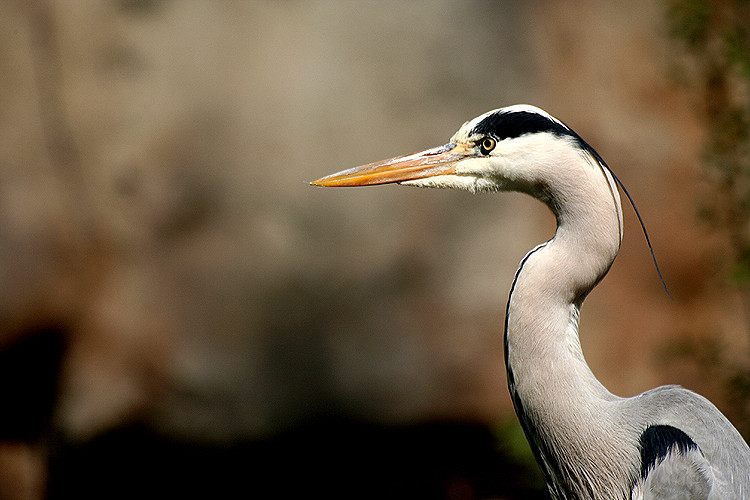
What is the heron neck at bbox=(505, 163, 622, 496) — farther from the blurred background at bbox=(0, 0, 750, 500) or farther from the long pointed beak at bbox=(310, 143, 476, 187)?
the blurred background at bbox=(0, 0, 750, 500)

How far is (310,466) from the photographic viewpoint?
11.5ft

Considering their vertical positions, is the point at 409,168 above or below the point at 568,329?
above

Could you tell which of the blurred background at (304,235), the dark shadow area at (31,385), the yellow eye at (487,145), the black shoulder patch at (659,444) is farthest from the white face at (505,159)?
the dark shadow area at (31,385)

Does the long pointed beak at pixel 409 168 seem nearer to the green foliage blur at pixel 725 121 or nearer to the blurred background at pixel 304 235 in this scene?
the green foliage blur at pixel 725 121

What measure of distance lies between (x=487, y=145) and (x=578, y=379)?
0.52 meters

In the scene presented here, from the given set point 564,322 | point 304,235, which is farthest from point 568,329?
point 304,235

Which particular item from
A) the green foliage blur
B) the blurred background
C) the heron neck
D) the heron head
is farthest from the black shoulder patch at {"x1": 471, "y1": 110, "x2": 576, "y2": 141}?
the blurred background

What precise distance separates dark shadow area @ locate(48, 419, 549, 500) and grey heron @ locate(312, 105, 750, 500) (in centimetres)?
186

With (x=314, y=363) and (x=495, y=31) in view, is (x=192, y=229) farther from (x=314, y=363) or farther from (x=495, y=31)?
(x=495, y=31)

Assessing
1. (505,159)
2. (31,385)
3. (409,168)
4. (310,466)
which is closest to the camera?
(505,159)

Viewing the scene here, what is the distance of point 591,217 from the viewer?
1433mm

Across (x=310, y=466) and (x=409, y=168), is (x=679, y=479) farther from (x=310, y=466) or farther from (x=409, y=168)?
(x=310, y=466)

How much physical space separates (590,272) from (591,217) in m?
0.11

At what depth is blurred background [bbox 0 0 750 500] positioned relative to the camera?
320cm
